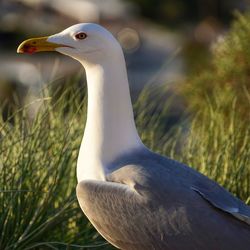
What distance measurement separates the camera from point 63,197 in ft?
19.0

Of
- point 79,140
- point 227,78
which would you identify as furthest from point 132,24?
point 79,140

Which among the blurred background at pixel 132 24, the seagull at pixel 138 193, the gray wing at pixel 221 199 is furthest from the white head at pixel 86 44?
the blurred background at pixel 132 24

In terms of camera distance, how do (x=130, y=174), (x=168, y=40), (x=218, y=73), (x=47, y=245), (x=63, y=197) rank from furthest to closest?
1. (x=168, y=40)
2. (x=218, y=73)
3. (x=63, y=197)
4. (x=47, y=245)
5. (x=130, y=174)

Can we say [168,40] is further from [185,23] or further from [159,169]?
[159,169]

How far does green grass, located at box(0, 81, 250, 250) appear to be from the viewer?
17.9 ft

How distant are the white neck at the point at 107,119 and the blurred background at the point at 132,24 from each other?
1796cm

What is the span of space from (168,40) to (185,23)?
22.0 feet

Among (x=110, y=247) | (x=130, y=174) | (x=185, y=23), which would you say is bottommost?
(x=185, y=23)

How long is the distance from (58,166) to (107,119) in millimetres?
761

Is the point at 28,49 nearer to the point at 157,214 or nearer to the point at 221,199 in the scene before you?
the point at 157,214

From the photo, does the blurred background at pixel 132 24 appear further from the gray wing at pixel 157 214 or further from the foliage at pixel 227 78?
the gray wing at pixel 157 214

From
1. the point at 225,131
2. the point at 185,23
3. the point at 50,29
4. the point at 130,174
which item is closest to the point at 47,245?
the point at 130,174

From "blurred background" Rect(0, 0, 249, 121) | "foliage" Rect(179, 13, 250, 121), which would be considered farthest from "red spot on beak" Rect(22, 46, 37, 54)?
"blurred background" Rect(0, 0, 249, 121)

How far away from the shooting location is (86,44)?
193 inches
